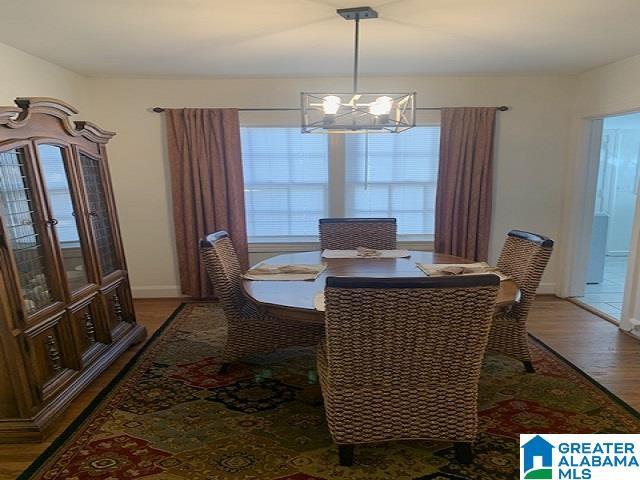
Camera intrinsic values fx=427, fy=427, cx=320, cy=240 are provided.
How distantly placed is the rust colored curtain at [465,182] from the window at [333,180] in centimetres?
20

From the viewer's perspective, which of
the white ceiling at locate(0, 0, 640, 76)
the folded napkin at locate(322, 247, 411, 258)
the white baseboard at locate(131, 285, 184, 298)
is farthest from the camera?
the white baseboard at locate(131, 285, 184, 298)

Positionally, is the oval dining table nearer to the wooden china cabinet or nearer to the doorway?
the wooden china cabinet

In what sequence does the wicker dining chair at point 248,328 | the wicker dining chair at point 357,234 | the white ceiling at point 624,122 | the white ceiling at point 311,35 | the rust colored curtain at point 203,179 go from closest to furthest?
the white ceiling at point 311,35 → the wicker dining chair at point 248,328 → the wicker dining chair at point 357,234 → the rust colored curtain at point 203,179 → the white ceiling at point 624,122

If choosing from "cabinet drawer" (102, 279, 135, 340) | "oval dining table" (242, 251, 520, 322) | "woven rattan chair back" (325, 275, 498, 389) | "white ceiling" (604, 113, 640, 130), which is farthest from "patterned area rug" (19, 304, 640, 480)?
"white ceiling" (604, 113, 640, 130)

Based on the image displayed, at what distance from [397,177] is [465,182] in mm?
661

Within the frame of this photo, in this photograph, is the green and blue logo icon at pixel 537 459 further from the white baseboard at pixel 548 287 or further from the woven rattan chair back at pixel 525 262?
the white baseboard at pixel 548 287

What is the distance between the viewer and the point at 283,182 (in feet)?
14.3

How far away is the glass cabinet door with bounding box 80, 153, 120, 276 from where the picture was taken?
9.55 ft

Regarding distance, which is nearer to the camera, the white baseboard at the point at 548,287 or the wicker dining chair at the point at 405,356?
the wicker dining chair at the point at 405,356

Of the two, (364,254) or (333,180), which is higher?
(333,180)

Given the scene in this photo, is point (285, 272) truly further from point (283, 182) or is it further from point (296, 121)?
point (296, 121)

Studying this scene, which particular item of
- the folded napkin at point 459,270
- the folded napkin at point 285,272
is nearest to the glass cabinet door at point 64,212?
the folded napkin at point 285,272

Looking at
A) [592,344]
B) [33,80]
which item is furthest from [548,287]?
[33,80]

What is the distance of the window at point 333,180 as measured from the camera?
4.24m
